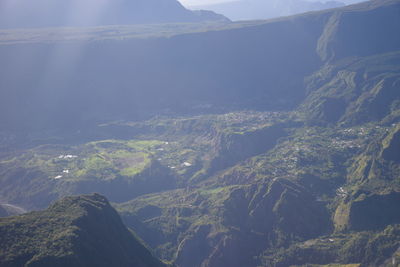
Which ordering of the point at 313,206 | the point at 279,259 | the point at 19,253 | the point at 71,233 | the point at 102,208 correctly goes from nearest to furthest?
the point at 19,253
the point at 71,233
the point at 102,208
the point at 279,259
the point at 313,206

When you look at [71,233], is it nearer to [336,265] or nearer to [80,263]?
[80,263]

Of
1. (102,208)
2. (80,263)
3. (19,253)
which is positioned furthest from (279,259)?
(19,253)

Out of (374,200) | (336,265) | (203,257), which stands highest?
Answer: (374,200)

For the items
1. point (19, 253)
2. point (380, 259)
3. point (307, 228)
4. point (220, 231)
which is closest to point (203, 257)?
point (220, 231)

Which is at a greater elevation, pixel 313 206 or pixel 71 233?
pixel 71 233

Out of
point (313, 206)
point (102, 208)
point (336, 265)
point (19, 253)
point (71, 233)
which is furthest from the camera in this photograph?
point (313, 206)

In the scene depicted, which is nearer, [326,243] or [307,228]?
[326,243]

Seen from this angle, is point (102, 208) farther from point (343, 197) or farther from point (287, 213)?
point (343, 197)
